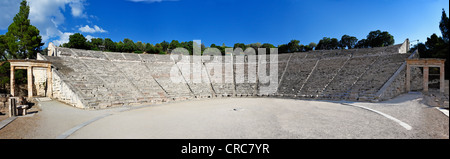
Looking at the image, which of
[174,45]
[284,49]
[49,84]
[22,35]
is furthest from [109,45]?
[284,49]

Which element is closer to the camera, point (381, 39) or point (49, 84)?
point (49, 84)

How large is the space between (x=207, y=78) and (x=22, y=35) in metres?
22.1

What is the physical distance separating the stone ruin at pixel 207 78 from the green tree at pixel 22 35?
258 cm

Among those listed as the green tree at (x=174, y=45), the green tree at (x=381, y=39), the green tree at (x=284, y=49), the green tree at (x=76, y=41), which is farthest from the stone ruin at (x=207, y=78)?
the green tree at (x=174, y=45)

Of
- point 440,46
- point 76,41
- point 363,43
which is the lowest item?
point 440,46

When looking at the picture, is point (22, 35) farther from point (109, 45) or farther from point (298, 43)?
point (298, 43)

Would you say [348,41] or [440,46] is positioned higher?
[348,41]

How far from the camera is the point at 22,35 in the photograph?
67.5ft

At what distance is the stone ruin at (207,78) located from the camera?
13.7m

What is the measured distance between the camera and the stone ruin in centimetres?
1372

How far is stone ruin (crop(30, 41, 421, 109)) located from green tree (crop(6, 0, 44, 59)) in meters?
2.58

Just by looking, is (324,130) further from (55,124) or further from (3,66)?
(3,66)

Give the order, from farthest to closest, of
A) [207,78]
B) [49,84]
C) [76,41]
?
[76,41], [207,78], [49,84]

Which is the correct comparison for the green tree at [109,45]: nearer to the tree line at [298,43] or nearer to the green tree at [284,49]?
the tree line at [298,43]
